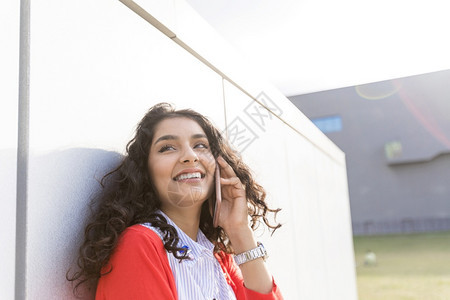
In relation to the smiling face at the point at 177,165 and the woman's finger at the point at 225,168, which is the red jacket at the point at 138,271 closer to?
the smiling face at the point at 177,165

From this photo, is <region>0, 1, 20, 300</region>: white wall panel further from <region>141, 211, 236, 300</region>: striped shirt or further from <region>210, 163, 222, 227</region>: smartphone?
<region>210, 163, 222, 227</region>: smartphone

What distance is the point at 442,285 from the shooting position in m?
11.1

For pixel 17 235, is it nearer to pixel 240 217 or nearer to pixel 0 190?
pixel 0 190

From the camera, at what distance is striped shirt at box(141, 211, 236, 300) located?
1570mm

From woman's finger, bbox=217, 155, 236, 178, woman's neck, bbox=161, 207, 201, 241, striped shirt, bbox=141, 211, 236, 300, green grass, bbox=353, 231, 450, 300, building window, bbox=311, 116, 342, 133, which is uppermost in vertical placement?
building window, bbox=311, 116, 342, 133

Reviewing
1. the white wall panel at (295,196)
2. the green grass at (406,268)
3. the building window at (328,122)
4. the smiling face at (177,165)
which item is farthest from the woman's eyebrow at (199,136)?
the building window at (328,122)

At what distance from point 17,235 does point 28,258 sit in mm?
74

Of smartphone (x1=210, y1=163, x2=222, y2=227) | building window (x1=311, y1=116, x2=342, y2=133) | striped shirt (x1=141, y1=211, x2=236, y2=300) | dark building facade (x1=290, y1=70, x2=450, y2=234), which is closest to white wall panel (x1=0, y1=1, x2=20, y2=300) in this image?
striped shirt (x1=141, y1=211, x2=236, y2=300)

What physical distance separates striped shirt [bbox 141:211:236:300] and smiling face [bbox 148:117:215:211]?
0.10m

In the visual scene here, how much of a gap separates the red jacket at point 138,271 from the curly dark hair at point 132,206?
33 millimetres

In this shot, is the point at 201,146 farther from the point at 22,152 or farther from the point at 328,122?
the point at 328,122

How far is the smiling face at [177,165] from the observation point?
1.73 m

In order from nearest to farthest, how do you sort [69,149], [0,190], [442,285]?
[0,190], [69,149], [442,285]

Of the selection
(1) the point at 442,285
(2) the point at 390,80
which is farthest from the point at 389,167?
(1) the point at 442,285
